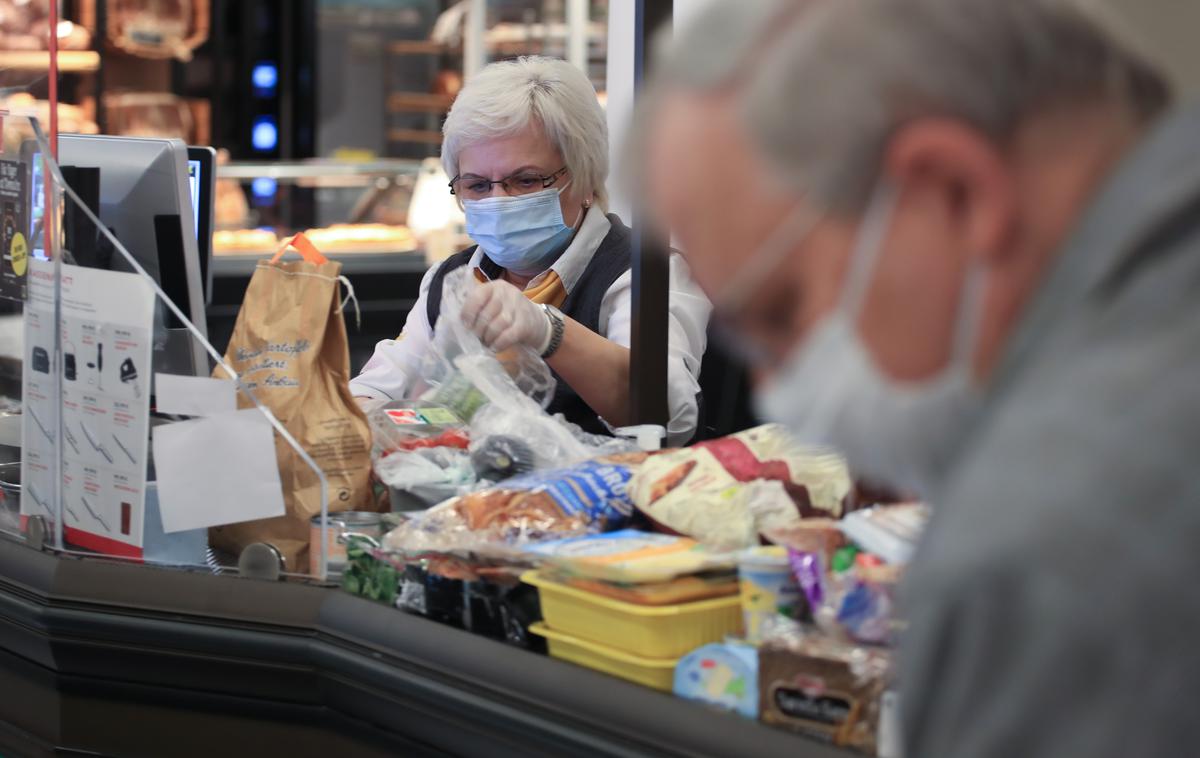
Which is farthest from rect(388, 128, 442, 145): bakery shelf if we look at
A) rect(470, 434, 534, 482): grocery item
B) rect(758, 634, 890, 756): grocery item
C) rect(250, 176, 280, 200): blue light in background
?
Result: rect(758, 634, 890, 756): grocery item

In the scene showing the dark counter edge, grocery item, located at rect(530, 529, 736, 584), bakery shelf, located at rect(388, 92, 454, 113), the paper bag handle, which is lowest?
the dark counter edge

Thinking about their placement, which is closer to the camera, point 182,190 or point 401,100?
point 182,190

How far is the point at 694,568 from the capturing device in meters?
1.74

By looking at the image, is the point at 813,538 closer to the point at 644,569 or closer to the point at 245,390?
the point at 644,569

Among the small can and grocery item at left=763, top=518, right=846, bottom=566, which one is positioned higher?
grocery item at left=763, top=518, right=846, bottom=566

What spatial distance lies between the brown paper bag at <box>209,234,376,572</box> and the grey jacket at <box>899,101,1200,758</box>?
1.58m

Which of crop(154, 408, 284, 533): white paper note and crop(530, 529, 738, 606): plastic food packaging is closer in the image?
crop(530, 529, 738, 606): plastic food packaging

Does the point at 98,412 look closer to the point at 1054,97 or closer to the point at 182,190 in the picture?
the point at 182,190

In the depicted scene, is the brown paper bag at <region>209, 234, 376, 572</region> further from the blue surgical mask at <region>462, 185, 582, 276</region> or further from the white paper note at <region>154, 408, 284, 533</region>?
the blue surgical mask at <region>462, 185, 582, 276</region>

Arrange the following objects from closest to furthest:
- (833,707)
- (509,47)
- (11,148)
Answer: (833,707), (11,148), (509,47)

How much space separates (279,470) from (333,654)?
11.9 inches

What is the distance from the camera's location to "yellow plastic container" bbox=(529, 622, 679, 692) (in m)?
1.69

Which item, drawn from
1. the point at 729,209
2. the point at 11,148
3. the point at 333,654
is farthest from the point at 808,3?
the point at 11,148

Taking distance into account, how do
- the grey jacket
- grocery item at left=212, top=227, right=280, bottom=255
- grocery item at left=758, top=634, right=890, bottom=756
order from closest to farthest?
the grey jacket < grocery item at left=758, top=634, right=890, bottom=756 < grocery item at left=212, top=227, right=280, bottom=255
